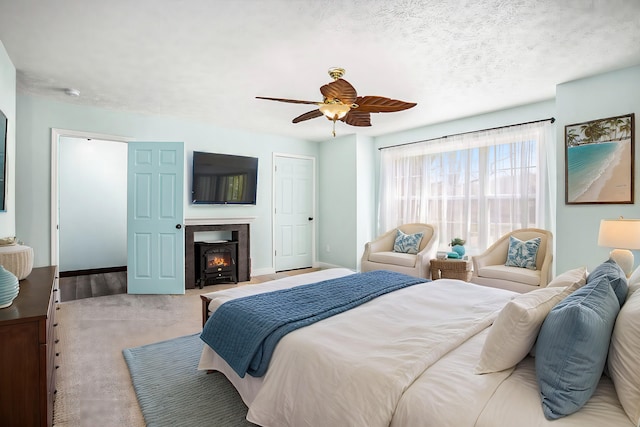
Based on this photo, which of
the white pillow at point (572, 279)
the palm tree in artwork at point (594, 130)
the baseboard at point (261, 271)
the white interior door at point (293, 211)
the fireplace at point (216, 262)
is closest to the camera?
the white pillow at point (572, 279)

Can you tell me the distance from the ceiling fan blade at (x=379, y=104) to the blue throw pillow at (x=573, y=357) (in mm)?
1937

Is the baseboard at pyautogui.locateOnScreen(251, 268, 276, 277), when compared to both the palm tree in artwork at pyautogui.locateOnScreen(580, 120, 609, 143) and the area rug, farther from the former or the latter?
the palm tree in artwork at pyautogui.locateOnScreen(580, 120, 609, 143)

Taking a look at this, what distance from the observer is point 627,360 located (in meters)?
1.14

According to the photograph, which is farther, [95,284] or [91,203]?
[91,203]

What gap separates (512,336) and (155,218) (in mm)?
4586

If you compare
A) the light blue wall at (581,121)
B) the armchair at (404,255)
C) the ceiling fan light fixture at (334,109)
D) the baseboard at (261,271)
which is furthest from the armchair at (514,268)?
the baseboard at (261,271)

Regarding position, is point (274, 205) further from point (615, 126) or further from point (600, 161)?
point (615, 126)

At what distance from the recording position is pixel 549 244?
3.91 metres

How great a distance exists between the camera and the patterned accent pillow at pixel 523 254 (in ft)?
13.0

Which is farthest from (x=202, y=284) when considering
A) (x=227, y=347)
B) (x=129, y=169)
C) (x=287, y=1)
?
(x=287, y=1)

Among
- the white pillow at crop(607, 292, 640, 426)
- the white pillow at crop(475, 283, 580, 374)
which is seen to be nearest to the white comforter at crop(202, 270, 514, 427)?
the white pillow at crop(475, 283, 580, 374)

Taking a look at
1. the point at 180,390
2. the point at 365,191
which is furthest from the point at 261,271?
the point at 180,390

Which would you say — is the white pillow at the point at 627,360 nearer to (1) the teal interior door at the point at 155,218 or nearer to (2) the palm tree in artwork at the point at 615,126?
(2) the palm tree in artwork at the point at 615,126

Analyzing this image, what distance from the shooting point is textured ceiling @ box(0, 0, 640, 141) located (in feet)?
7.60
